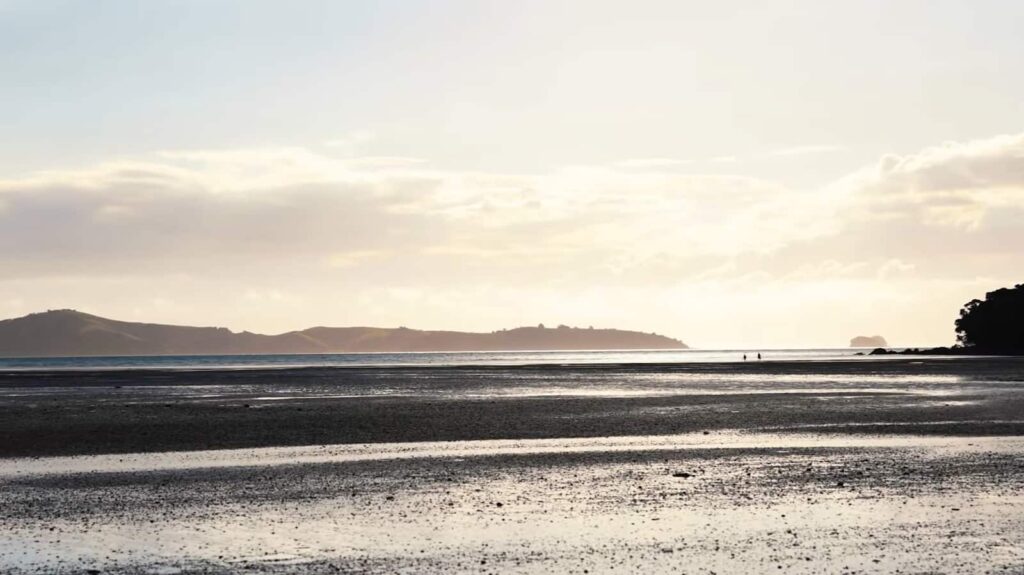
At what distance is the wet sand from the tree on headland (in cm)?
14254

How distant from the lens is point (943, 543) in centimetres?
1480

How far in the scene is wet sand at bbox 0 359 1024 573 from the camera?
14.4m

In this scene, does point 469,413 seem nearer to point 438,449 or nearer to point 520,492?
point 438,449

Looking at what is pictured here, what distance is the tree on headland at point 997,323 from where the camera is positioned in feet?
562

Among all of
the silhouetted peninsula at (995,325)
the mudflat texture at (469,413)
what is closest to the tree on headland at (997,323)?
the silhouetted peninsula at (995,325)

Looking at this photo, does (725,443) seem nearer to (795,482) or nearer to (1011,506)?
(795,482)

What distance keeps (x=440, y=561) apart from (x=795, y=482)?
10144 mm

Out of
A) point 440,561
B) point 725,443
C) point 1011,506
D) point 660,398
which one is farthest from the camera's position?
point 660,398

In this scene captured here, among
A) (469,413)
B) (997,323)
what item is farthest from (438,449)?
→ (997,323)

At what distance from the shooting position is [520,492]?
2052 centimetres

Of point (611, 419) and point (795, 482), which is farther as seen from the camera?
point (611, 419)

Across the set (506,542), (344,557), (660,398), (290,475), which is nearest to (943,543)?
(506,542)

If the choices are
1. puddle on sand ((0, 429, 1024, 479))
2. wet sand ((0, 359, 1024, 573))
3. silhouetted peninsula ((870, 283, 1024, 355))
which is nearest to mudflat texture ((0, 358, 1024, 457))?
wet sand ((0, 359, 1024, 573))

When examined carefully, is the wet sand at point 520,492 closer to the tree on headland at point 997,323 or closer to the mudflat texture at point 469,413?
the mudflat texture at point 469,413
